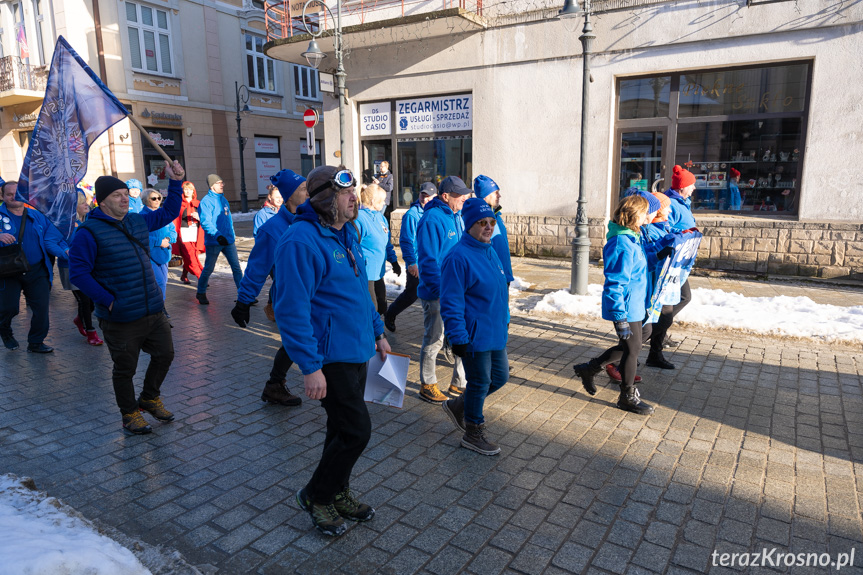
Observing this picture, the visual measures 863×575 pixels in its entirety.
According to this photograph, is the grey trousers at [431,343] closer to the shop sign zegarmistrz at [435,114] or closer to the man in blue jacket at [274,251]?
the man in blue jacket at [274,251]

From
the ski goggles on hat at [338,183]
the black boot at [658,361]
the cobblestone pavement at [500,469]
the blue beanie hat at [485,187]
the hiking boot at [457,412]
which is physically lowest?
the cobblestone pavement at [500,469]

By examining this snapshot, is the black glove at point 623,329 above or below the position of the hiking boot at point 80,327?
above

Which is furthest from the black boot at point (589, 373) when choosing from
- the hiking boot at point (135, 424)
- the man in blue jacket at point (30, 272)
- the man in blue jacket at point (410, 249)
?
the man in blue jacket at point (30, 272)

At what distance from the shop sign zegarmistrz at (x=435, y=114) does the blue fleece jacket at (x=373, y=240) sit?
24.8ft

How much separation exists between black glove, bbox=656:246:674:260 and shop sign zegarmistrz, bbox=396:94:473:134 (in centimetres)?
863

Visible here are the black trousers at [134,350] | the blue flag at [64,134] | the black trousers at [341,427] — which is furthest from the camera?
the blue flag at [64,134]

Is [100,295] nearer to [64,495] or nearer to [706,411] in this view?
[64,495]

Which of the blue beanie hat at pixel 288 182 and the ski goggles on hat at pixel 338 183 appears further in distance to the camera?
the blue beanie hat at pixel 288 182

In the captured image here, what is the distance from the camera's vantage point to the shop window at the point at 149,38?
2191 cm

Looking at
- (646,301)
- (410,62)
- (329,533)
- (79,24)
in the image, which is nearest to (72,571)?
(329,533)

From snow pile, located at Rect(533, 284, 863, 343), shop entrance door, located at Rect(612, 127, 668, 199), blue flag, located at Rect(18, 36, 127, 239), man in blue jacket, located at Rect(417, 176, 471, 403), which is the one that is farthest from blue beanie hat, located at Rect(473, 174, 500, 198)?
shop entrance door, located at Rect(612, 127, 668, 199)

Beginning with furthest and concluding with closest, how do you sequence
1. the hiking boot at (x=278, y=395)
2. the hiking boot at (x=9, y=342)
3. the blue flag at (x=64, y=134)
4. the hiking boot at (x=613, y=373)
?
the hiking boot at (x=9, y=342)
the hiking boot at (x=613, y=373)
the hiking boot at (x=278, y=395)
the blue flag at (x=64, y=134)

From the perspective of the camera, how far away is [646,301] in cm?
493

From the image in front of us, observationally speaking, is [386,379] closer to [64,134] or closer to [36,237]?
[64,134]
